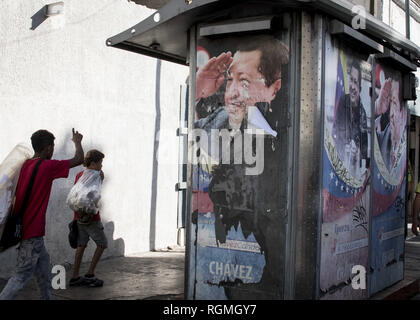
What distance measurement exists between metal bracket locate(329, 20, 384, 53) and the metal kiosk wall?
10mm

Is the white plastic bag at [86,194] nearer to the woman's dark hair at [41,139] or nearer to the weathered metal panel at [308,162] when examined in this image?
the woman's dark hair at [41,139]

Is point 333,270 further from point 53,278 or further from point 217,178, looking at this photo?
point 53,278

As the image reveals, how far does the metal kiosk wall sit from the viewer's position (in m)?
4.45

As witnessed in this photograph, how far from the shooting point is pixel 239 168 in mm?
4688

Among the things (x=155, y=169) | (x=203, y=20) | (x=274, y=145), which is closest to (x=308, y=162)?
(x=274, y=145)

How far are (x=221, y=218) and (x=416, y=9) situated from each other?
41.4ft

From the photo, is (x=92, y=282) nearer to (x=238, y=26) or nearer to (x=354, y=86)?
(x=238, y=26)

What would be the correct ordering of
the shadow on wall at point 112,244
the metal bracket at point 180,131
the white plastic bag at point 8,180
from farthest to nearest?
the metal bracket at point 180,131 → the shadow on wall at point 112,244 → the white plastic bag at point 8,180

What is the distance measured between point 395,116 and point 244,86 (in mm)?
2376

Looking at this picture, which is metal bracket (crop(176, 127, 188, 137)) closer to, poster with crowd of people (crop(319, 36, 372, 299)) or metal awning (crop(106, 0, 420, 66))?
metal awning (crop(106, 0, 420, 66))

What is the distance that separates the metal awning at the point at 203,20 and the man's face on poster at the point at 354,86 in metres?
0.42

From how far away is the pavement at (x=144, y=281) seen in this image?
5.86 m

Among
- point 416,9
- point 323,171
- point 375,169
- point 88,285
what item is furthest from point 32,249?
point 416,9

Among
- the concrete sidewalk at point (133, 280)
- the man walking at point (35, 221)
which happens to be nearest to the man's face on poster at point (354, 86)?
the man walking at point (35, 221)
